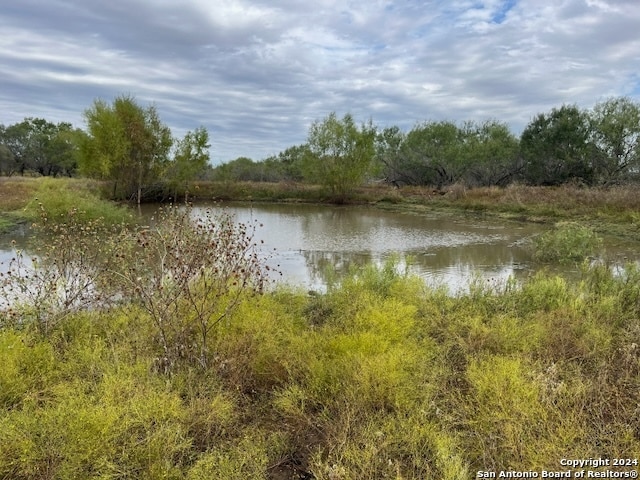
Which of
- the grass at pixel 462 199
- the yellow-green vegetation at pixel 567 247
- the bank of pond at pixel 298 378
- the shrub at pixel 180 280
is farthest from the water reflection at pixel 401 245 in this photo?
the grass at pixel 462 199

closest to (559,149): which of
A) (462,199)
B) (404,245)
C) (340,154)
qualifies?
(462,199)

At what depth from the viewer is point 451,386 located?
3.68 metres

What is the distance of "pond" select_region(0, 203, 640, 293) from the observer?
9852 millimetres

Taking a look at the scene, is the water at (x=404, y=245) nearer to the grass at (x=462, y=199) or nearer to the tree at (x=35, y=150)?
the grass at (x=462, y=199)

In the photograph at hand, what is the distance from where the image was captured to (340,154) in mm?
31578

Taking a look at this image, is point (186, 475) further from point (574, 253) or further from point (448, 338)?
point (574, 253)

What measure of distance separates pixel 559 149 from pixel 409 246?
22.0 m

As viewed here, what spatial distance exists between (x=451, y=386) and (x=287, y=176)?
151ft

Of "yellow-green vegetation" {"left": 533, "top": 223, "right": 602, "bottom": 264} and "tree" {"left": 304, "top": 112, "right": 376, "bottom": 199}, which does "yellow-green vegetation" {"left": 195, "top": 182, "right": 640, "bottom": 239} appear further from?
"yellow-green vegetation" {"left": 533, "top": 223, "right": 602, "bottom": 264}

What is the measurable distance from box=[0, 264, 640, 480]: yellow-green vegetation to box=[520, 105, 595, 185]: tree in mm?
28594

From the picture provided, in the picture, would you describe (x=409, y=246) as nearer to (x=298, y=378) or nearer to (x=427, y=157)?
(x=298, y=378)

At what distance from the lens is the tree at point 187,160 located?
30516 mm

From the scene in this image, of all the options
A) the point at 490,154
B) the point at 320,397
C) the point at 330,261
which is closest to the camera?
the point at 320,397

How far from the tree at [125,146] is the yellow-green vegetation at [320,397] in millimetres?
24273
